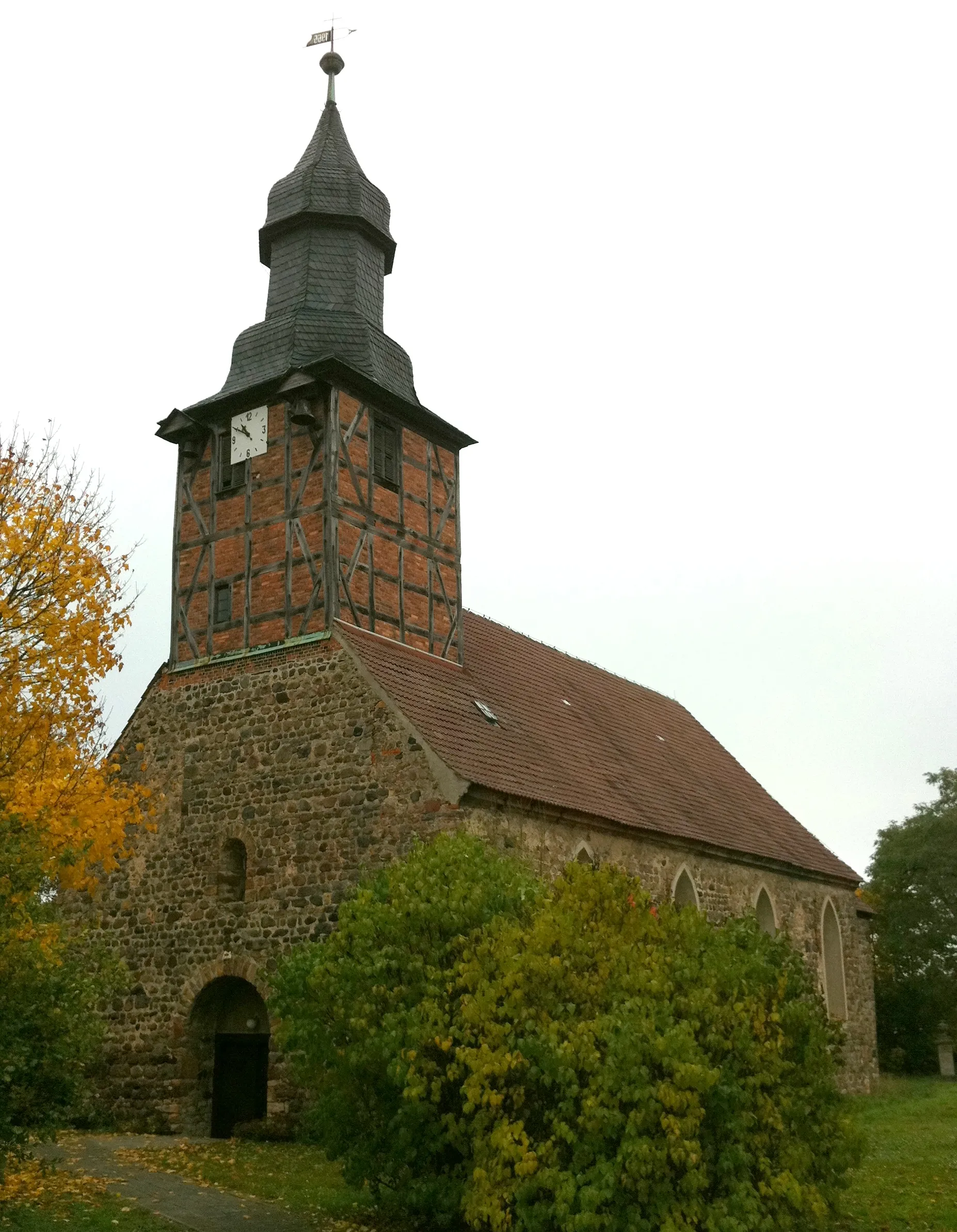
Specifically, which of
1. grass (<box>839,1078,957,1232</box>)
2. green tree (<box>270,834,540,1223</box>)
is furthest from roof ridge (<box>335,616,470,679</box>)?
grass (<box>839,1078,957,1232</box>)

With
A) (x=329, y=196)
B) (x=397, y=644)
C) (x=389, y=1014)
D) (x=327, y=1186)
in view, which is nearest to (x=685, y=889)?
(x=397, y=644)

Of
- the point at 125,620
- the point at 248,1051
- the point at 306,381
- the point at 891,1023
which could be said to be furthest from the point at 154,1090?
the point at 891,1023

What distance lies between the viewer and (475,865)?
39.9 feet

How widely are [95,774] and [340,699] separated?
389 cm

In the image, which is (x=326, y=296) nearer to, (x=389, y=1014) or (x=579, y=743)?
(x=579, y=743)

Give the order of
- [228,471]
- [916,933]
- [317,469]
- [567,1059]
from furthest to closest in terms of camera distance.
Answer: [916,933] < [228,471] < [317,469] < [567,1059]

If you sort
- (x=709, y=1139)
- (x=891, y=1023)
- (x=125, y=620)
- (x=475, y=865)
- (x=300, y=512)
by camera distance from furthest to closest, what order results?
(x=891, y=1023) < (x=300, y=512) < (x=125, y=620) < (x=475, y=865) < (x=709, y=1139)

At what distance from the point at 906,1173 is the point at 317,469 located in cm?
1266

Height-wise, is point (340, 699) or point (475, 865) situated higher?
point (340, 699)

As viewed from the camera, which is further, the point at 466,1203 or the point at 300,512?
the point at 300,512

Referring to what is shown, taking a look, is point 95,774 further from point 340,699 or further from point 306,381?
point 306,381

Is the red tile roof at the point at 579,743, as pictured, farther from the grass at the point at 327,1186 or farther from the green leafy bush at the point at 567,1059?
the grass at the point at 327,1186

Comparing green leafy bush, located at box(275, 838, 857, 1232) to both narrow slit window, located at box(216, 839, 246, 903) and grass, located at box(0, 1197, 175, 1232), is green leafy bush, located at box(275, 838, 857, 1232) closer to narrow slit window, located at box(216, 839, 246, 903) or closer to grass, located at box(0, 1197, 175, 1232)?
grass, located at box(0, 1197, 175, 1232)

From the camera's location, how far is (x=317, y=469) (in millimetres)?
19156
